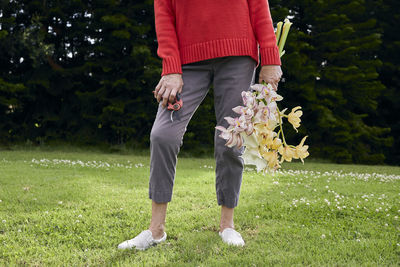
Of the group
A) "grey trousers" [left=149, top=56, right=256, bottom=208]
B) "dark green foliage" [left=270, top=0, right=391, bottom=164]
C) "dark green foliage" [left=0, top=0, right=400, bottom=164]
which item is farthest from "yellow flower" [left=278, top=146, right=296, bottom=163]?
"dark green foliage" [left=270, top=0, right=391, bottom=164]

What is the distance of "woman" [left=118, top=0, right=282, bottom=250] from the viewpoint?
216 cm

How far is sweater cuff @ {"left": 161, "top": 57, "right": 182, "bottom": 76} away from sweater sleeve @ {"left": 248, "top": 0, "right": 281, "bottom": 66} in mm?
564

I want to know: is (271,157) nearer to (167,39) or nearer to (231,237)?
(231,237)

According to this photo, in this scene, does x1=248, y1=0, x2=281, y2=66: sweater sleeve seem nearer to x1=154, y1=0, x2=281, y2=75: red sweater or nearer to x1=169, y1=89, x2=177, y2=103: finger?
x1=154, y1=0, x2=281, y2=75: red sweater

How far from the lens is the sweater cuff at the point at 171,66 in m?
2.16

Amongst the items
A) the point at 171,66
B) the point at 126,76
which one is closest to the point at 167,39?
the point at 171,66

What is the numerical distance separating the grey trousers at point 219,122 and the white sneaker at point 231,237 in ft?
0.59

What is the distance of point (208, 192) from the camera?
164 inches

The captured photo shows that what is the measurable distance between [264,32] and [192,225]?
1574mm

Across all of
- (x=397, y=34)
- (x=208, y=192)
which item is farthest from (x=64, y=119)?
(x=397, y=34)

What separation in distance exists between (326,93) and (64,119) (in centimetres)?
940

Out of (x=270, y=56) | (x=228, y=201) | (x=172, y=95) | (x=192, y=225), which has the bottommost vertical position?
(x=192, y=225)

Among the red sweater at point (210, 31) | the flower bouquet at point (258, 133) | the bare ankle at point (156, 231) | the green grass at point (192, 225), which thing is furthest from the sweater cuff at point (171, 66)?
the green grass at point (192, 225)

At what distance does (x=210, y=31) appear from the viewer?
2.19 meters
